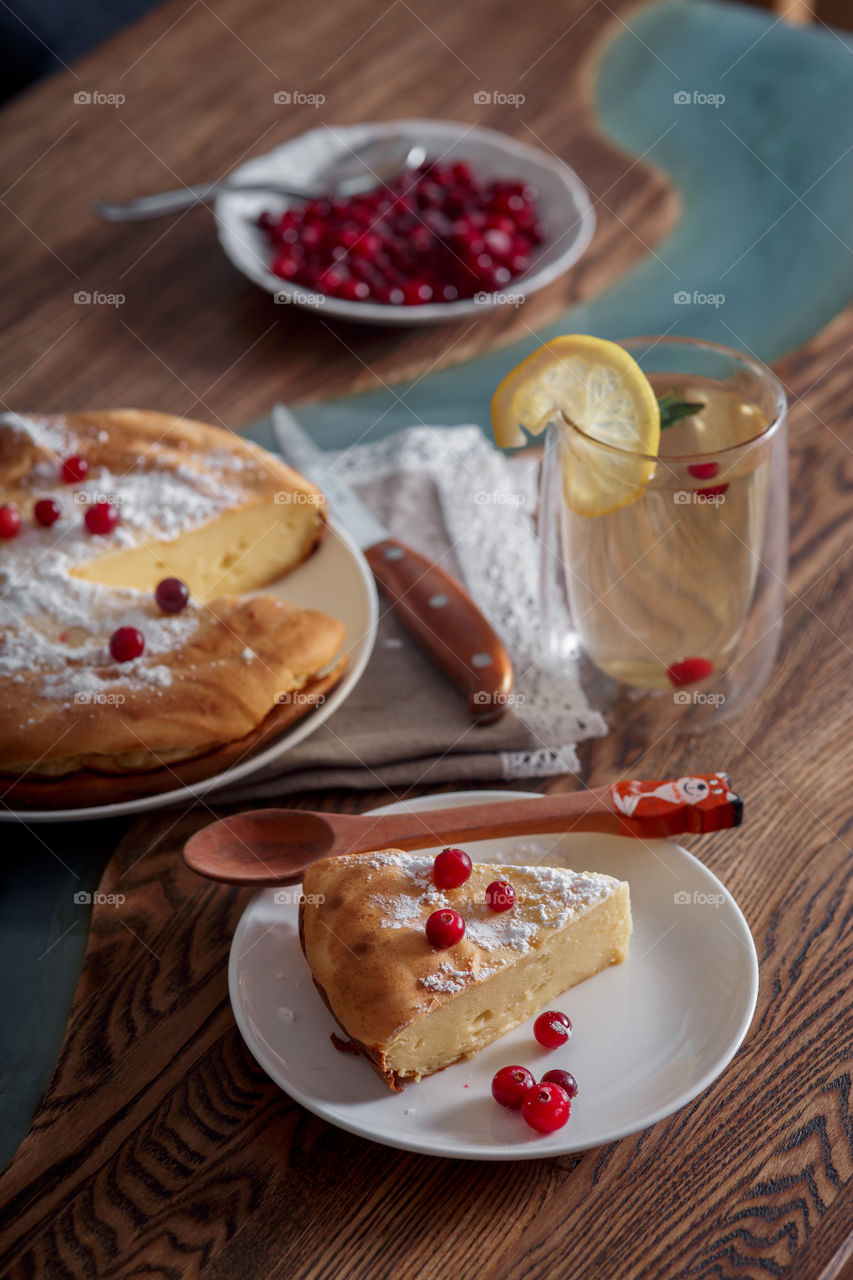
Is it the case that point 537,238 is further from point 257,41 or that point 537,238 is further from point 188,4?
point 188,4

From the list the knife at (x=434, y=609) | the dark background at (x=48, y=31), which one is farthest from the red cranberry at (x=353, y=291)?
the dark background at (x=48, y=31)

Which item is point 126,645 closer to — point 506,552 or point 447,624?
point 447,624

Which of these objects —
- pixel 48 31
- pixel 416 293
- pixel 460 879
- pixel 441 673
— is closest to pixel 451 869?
pixel 460 879

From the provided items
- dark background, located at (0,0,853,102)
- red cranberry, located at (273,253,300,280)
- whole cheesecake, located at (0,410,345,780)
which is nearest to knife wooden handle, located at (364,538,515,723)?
whole cheesecake, located at (0,410,345,780)

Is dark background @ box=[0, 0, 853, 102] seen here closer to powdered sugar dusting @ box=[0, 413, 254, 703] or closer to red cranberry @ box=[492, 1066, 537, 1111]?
powdered sugar dusting @ box=[0, 413, 254, 703]

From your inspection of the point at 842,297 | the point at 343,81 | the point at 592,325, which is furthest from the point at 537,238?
the point at 343,81

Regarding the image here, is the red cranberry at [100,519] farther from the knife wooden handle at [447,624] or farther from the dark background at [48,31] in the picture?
the dark background at [48,31]

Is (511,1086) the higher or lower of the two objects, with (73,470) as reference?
lower

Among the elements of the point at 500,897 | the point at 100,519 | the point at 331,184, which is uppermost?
the point at 331,184
